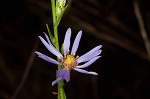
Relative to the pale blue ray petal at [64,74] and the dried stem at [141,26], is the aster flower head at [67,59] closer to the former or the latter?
the pale blue ray petal at [64,74]

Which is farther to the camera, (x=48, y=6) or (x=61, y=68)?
(x=48, y=6)

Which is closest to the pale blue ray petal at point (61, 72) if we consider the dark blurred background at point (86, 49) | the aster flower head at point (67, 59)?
the aster flower head at point (67, 59)

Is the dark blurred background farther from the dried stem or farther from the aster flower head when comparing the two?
the aster flower head

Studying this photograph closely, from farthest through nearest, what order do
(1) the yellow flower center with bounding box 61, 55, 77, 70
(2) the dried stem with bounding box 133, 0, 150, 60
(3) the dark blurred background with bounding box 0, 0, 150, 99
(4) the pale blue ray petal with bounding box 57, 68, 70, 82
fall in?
(3) the dark blurred background with bounding box 0, 0, 150, 99 < (2) the dried stem with bounding box 133, 0, 150, 60 < (1) the yellow flower center with bounding box 61, 55, 77, 70 < (4) the pale blue ray petal with bounding box 57, 68, 70, 82

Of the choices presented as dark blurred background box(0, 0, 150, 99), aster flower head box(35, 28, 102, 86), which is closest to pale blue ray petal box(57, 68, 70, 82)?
aster flower head box(35, 28, 102, 86)

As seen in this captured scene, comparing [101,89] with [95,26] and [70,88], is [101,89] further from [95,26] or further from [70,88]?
[95,26]

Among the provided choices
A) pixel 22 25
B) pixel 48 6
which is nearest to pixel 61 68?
pixel 48 6
